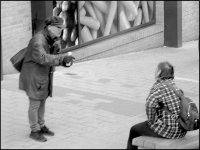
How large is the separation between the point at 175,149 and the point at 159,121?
0.40 metres

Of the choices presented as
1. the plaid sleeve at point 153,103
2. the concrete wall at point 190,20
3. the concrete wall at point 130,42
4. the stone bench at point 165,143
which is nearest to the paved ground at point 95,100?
the concrete wall at point 130,42

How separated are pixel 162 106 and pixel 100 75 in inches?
227

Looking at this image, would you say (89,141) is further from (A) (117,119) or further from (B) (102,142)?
(A) (117,119)

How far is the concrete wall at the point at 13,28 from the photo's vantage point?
13.1 metres

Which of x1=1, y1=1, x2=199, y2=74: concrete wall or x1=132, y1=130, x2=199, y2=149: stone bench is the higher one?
x1=1, y1=1, x2=199, y2=74: concrete wall

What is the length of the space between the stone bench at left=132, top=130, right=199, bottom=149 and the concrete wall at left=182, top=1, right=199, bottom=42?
9.77 m

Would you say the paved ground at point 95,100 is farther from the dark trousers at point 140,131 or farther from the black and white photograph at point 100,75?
the dark trousers at point 140,131

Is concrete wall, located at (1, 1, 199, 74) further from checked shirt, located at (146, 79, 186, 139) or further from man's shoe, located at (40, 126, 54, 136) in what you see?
checked shirt, located at (146, 79, 186, 139)

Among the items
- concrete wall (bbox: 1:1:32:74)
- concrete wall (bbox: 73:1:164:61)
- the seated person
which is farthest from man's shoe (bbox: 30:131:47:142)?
concrete wall (bbox: 73:1:164:61)

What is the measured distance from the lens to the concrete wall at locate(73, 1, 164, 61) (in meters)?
15.2

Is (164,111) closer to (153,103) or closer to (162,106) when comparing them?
(162,106)

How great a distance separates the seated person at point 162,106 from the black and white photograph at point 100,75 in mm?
12

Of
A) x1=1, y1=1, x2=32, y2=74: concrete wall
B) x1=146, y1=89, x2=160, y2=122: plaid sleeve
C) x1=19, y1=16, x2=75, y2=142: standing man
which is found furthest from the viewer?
x1=1, y1=1, x2=32, y2=74: concrete wall

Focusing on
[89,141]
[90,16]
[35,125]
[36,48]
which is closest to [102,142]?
[89,141]
